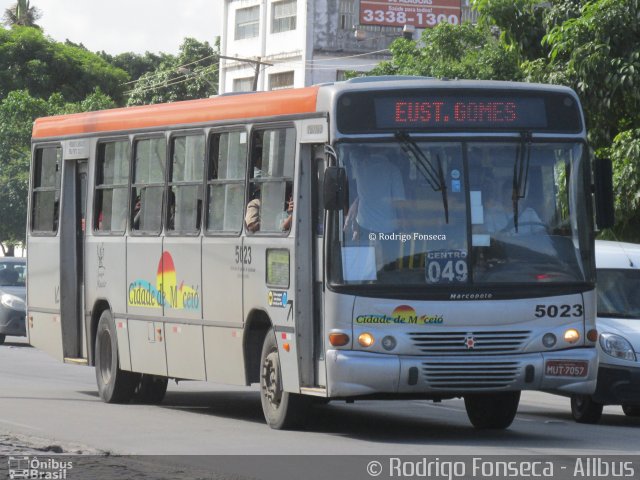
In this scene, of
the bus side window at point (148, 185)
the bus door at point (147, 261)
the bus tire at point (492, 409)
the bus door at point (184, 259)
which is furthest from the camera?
the bus side window at point (148, 185)

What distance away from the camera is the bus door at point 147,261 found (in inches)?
608

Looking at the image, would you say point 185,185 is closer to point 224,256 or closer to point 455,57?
point 224,256

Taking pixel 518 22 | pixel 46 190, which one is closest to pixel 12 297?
pixel 46 190

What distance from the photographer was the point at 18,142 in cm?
5019

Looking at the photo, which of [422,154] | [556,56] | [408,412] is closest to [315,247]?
[422,154]

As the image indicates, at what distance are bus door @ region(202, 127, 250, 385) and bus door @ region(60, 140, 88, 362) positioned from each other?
130 inches

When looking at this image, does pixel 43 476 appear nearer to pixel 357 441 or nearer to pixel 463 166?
pixel 357 441

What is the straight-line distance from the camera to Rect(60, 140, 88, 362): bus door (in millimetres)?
17391

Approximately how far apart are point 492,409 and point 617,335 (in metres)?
1.92

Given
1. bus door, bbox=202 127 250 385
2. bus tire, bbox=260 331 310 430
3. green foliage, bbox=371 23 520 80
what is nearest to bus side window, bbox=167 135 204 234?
bus door, bbox=202 127 250 385

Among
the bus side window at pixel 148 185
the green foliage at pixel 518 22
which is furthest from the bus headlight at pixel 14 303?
the bus side window at pixel 148 185

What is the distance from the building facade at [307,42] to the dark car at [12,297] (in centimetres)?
2340

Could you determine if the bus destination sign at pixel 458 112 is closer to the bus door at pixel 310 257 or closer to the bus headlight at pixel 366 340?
the bus door at pixel 310 257

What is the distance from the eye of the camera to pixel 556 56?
21.7m
